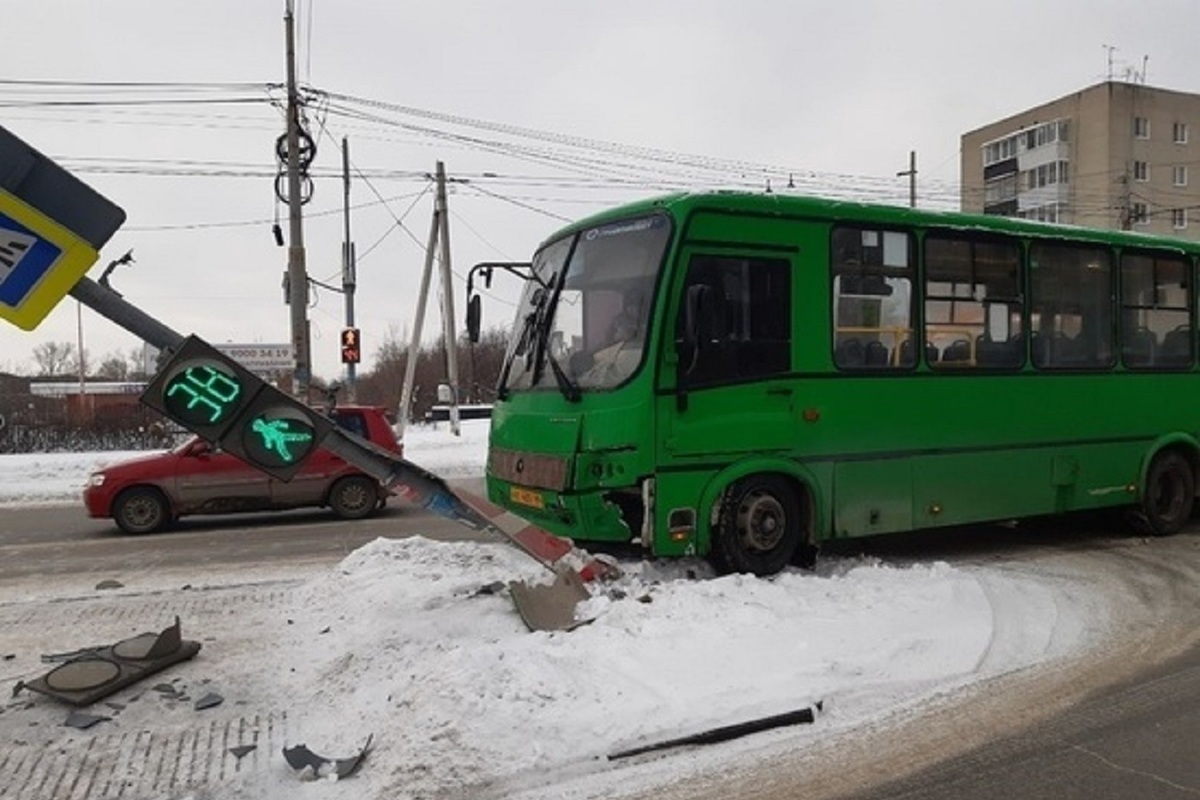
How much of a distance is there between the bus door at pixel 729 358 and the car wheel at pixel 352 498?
7.57 m

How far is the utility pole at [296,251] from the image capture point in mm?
19234

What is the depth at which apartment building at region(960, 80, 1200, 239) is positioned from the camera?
54.2 m

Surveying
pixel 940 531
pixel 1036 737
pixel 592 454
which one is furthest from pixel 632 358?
pixel 940 531

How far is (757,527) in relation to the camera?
681cm

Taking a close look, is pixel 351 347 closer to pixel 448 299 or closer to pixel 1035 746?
pixel 448 299

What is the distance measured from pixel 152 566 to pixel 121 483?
316cm

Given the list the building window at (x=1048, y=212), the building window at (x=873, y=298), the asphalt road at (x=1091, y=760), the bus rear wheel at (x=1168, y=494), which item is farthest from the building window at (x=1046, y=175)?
the asphalt road at (x=1091, y=760)

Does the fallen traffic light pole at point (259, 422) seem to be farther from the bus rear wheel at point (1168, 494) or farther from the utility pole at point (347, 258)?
the utility pole at point (347, 258)

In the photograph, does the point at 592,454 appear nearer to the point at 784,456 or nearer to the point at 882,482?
the point at 784,456

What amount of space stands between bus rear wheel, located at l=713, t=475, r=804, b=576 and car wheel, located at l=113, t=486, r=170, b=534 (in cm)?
872

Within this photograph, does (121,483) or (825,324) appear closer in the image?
(825,324)

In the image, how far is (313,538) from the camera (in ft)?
36.0

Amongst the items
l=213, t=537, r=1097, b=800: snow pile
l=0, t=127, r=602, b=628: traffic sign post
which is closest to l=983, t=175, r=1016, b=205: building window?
l=213, t=537, r=1097, b=800: snow pile

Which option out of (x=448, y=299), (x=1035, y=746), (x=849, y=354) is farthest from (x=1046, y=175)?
(x=1035, y=746)
